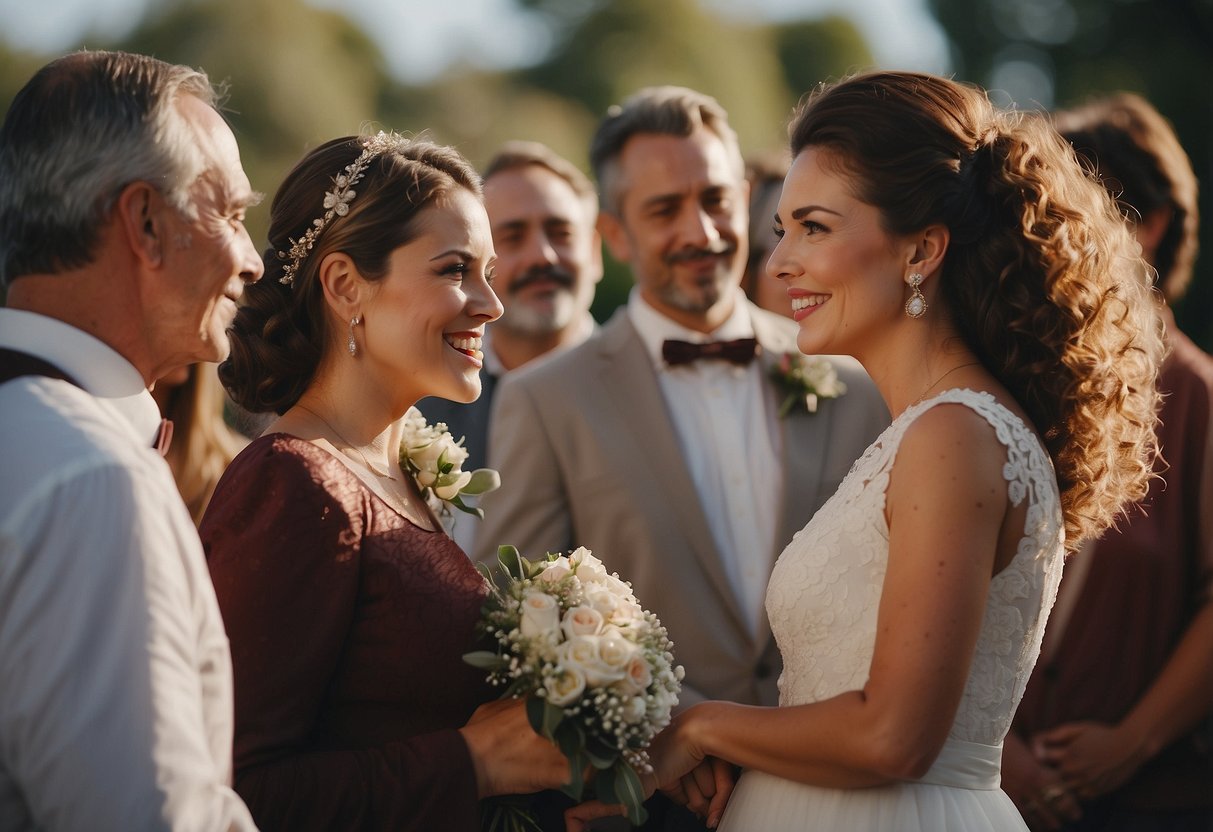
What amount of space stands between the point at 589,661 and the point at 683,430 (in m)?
2.10

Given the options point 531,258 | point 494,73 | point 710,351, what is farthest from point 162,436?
point 494,73

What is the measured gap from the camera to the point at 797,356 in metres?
4.66

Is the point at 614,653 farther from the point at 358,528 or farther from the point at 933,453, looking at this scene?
the point at 933,453

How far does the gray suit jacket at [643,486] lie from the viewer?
415 cm

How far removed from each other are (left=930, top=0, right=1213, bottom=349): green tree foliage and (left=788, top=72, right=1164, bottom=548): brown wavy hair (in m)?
11.3

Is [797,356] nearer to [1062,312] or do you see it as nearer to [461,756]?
[1062,312]

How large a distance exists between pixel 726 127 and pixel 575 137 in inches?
890

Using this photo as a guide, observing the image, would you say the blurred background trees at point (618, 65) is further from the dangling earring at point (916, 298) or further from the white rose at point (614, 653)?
the white rose at point (614, 653)

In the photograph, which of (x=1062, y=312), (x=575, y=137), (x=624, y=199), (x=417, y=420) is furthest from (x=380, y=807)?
(x=575, y=137)

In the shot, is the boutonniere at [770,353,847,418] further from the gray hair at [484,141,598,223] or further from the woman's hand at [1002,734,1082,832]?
the gray hair at [484,141,598,223]

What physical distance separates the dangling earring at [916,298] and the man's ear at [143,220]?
1.69 metres

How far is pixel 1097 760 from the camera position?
4.11 m

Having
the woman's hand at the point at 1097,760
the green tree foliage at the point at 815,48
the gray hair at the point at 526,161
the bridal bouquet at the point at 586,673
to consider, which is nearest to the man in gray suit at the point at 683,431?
the gray hair at the point at 526,161

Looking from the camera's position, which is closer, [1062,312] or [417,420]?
[1062,312]
